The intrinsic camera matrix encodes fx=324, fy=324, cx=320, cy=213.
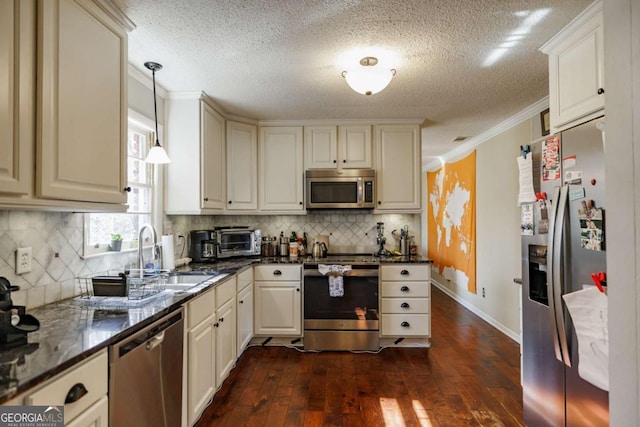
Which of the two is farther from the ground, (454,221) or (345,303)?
(454,221)

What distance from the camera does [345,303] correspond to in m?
3.21

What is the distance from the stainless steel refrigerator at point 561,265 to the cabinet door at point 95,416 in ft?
6.62

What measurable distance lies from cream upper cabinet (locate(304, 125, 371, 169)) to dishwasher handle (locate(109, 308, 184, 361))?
2256 millimetres

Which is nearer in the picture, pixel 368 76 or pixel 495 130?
pixel 368 76

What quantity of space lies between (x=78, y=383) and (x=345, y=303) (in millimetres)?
2424

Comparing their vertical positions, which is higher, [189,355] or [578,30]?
[578,30]

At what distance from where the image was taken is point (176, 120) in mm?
2852

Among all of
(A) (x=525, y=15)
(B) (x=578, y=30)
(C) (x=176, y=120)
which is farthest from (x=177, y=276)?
(B) (x=578, y=30)

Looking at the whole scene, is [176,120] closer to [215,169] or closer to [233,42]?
[215,169]

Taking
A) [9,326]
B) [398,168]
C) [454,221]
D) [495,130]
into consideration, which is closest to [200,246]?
[9,326]

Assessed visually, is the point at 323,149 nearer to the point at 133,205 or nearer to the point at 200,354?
the point at 133,205

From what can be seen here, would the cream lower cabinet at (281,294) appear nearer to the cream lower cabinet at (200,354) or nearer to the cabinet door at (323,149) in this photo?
the cream lower cabinet at (200,354)

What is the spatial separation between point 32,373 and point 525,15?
8.48ft

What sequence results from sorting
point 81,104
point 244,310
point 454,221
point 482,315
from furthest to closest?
point 454,221 < point 482,315 < point 244,310 < point 81,104
